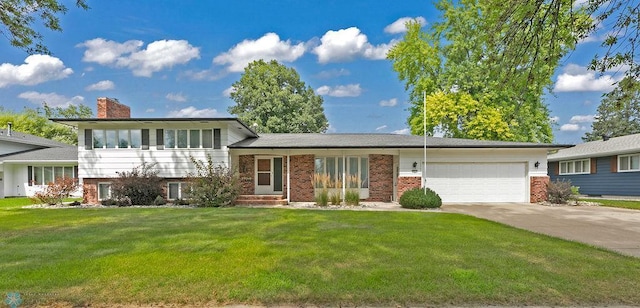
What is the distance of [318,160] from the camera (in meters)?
17.3

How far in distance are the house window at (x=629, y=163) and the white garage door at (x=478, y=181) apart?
8.02 metres

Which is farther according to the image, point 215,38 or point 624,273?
point 215,38

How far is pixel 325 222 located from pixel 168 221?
176 inches

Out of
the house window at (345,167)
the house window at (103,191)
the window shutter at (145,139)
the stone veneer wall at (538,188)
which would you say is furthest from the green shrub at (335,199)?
the house window at (103,191)

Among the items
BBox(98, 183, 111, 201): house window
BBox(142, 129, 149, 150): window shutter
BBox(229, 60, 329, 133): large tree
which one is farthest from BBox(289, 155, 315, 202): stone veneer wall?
BBox(229, 60, 329, 133): large tree

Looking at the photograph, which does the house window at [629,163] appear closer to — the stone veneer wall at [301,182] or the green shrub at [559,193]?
the green shrub at [559,193]

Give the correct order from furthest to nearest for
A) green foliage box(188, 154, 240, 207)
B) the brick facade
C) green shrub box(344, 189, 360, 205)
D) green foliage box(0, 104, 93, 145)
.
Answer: green foliage box(0, 104, 93, 145) → the brick facade → green shrub box(344, 189, 360, 205) → green foliage box(188, 154, 240, 207)

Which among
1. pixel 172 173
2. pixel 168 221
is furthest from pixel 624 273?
pixel 172 173

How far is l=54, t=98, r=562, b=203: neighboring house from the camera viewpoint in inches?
640

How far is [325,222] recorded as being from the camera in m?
9.85

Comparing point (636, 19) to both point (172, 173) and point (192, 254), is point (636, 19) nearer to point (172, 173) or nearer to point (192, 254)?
point (192, 254)

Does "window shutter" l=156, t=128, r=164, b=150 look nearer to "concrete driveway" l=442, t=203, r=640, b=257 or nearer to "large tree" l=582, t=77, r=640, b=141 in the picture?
"concrete driveway" l=442, t=203, r=640, b=257

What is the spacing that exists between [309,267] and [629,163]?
74.8 feet

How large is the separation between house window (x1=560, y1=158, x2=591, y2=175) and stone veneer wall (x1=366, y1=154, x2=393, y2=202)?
49.5 ft
